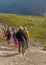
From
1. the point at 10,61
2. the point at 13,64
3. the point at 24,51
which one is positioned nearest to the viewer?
the point at 13,64

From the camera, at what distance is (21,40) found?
23906 mm

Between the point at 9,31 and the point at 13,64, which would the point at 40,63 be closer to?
the point at 13,64

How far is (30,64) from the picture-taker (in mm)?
17906

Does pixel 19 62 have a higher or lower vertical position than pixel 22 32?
lower

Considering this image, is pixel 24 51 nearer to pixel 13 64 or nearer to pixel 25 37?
pixel 25 37

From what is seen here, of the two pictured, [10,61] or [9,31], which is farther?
[9,31]

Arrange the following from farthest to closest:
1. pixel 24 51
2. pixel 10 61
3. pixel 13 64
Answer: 1. pixel 24 51
2. pixel 10 61
3. pixel 13 64

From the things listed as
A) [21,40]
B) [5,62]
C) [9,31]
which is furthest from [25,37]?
[9,31]

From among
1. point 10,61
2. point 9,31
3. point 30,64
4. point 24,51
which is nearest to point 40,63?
point 30,64

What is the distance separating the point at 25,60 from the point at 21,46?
16.4 feet

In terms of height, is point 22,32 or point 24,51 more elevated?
point 22,32

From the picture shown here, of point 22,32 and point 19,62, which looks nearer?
point 19,62

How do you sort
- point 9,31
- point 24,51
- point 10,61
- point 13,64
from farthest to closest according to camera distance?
point 9,31 → point 24,51 → point 10,61 → point 13,64

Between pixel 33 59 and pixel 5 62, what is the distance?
8.01 ft
